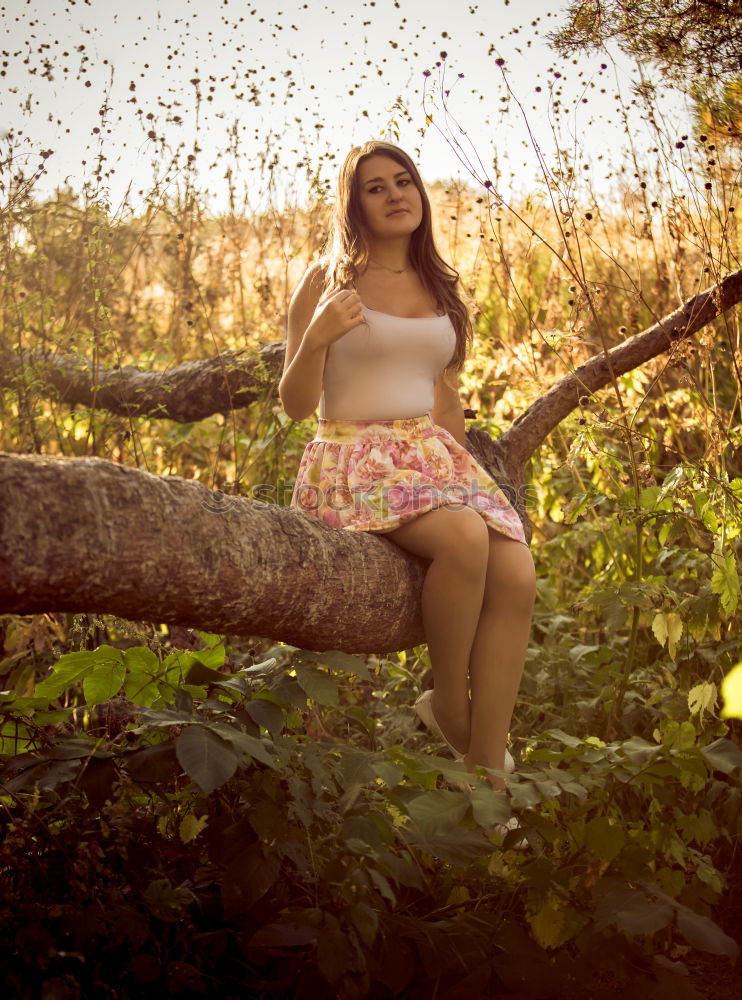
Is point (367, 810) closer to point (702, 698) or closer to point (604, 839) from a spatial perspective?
point (604, 839)

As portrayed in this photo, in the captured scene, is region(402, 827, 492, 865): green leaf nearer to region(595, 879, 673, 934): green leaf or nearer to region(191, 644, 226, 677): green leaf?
region(595, 879, 673, 934): green leaf

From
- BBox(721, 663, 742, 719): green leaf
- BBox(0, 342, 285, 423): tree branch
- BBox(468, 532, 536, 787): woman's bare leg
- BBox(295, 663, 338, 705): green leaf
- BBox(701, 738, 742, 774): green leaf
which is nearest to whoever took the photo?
BBox(721, 663, 742, 719): green leaf

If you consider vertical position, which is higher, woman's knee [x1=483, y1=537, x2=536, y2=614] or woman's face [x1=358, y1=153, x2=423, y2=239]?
woman's face [x1=358, y1=153, x2=423, y2=239]

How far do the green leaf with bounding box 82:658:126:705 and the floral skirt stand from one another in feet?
2.08

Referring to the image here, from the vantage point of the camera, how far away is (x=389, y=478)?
2266 millimetres

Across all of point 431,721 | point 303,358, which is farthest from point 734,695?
point 303,358

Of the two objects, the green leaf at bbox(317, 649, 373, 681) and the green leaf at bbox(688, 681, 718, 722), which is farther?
the green leaf at bbox(688, 681, 718, 722)

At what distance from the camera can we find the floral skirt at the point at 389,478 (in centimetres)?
219

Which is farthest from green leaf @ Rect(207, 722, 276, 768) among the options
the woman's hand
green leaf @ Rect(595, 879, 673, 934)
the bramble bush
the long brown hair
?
the long brown hair

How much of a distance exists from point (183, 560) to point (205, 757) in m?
0.34

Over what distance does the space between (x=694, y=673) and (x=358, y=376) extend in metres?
1.33

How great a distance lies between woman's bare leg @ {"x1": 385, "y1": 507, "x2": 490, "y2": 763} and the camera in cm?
210

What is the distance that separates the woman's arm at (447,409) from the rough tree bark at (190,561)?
63 cm

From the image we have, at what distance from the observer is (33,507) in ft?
4.54
